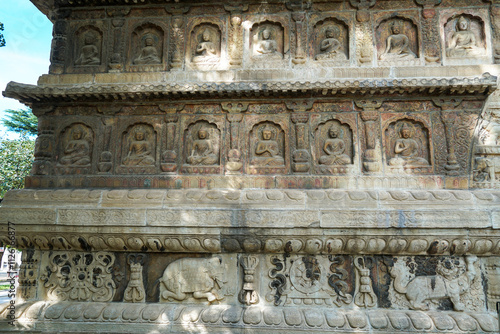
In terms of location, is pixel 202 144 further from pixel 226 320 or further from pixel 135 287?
pixel 226 320

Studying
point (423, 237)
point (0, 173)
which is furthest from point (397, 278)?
point (0, 173)

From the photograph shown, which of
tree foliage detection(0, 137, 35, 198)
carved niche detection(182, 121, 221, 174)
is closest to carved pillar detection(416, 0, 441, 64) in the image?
carved niche detection(182, 121, 221, 174)

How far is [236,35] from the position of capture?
719 centimetres

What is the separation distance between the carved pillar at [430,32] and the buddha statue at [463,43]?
0.26m

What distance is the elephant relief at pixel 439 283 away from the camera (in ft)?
19.4

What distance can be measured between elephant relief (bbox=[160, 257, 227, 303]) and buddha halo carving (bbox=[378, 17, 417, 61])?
5.19 m

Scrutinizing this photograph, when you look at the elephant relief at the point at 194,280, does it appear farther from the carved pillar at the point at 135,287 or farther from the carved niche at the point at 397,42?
the carved niche at the point at 397,42

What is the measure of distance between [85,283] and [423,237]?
605cm

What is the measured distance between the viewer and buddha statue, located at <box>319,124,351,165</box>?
21.6ft

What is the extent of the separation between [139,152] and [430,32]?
624 centimetres

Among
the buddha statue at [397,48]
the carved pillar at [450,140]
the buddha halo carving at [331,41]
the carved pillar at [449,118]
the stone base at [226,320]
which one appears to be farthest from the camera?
the buddha halo carving at [331,41]

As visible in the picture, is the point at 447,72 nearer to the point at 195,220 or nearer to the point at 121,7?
the point at 195,220

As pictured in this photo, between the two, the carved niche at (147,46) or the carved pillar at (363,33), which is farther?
the carved niche at (147,46)

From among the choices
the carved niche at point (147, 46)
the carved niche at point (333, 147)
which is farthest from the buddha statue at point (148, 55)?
the carved niche at point (333, 147)
